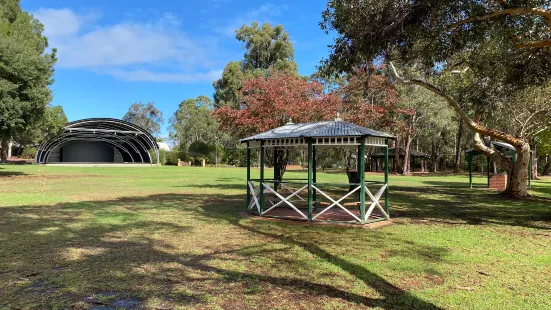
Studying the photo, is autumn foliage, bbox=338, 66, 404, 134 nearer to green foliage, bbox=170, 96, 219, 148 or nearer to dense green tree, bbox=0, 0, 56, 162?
dense green tree, bbox=0, 0, 56, 162

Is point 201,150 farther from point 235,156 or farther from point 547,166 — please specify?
point 547,166

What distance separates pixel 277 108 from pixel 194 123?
53791 millimetres

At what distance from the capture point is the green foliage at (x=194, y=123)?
6644 centimetres

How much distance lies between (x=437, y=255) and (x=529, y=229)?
421cm

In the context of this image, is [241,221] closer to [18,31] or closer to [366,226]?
[366,226]

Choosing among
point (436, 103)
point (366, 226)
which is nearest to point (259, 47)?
point (436, 103)

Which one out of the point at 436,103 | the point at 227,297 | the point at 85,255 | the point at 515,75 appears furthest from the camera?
the point at 436,103

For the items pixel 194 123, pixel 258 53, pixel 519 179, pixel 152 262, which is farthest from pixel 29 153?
pixel 152 262

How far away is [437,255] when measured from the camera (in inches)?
259

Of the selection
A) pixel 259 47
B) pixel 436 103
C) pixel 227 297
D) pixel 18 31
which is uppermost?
pixel 259 47

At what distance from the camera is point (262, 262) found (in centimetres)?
605

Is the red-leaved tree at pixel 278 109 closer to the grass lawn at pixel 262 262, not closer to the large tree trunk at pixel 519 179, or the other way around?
the grass lawn at pixel 262 262

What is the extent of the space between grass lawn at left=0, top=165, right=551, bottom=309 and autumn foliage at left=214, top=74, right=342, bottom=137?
6574mm

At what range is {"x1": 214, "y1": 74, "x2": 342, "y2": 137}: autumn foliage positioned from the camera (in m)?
16.5
